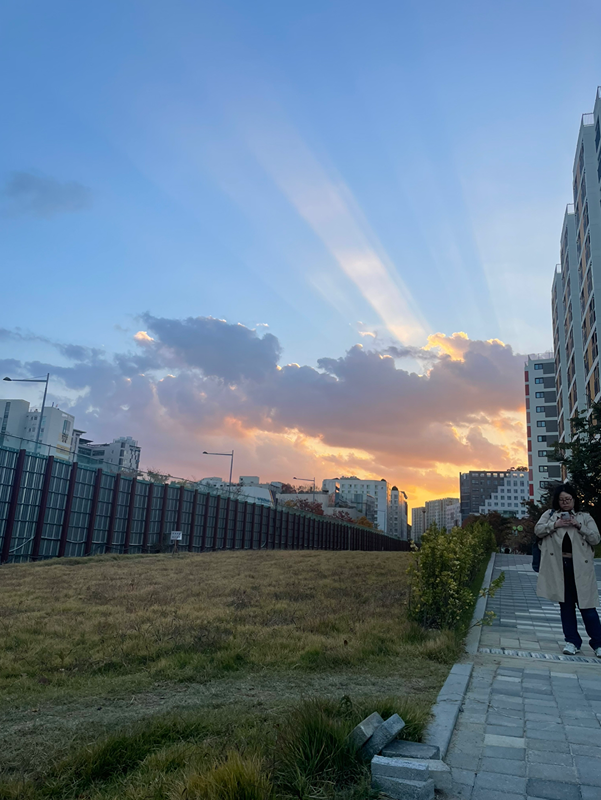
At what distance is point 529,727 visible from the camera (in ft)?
13.1

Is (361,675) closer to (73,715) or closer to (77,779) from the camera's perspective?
(73,715)

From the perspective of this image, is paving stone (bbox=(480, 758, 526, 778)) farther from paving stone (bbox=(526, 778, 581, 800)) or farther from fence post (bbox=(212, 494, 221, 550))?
fence post (bbox=(212, 494, 221, 550))

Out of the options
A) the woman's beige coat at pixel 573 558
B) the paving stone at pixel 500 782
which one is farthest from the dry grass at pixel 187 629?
the paving stone at pixel 500 782

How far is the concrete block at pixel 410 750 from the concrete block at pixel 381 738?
0.16 ft

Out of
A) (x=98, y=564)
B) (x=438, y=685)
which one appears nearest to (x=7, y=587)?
(x=98, y=564)

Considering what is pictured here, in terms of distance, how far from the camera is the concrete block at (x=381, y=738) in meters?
3.22

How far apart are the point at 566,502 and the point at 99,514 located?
2334 centimetres

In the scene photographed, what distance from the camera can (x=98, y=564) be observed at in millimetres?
18734

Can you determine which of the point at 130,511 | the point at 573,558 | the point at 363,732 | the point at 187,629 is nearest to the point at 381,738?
the point at 363,732

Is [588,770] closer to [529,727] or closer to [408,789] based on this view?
[529,727]

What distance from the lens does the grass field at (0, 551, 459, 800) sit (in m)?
3.33

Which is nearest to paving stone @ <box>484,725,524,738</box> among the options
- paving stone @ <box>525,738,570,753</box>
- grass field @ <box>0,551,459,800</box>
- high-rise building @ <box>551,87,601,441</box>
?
paving stone @ <box>525,738,570,753</box>

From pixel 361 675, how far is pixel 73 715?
2.68m

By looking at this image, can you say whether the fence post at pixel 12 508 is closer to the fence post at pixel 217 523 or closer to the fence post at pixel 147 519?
the fence post at pixel 147 519
